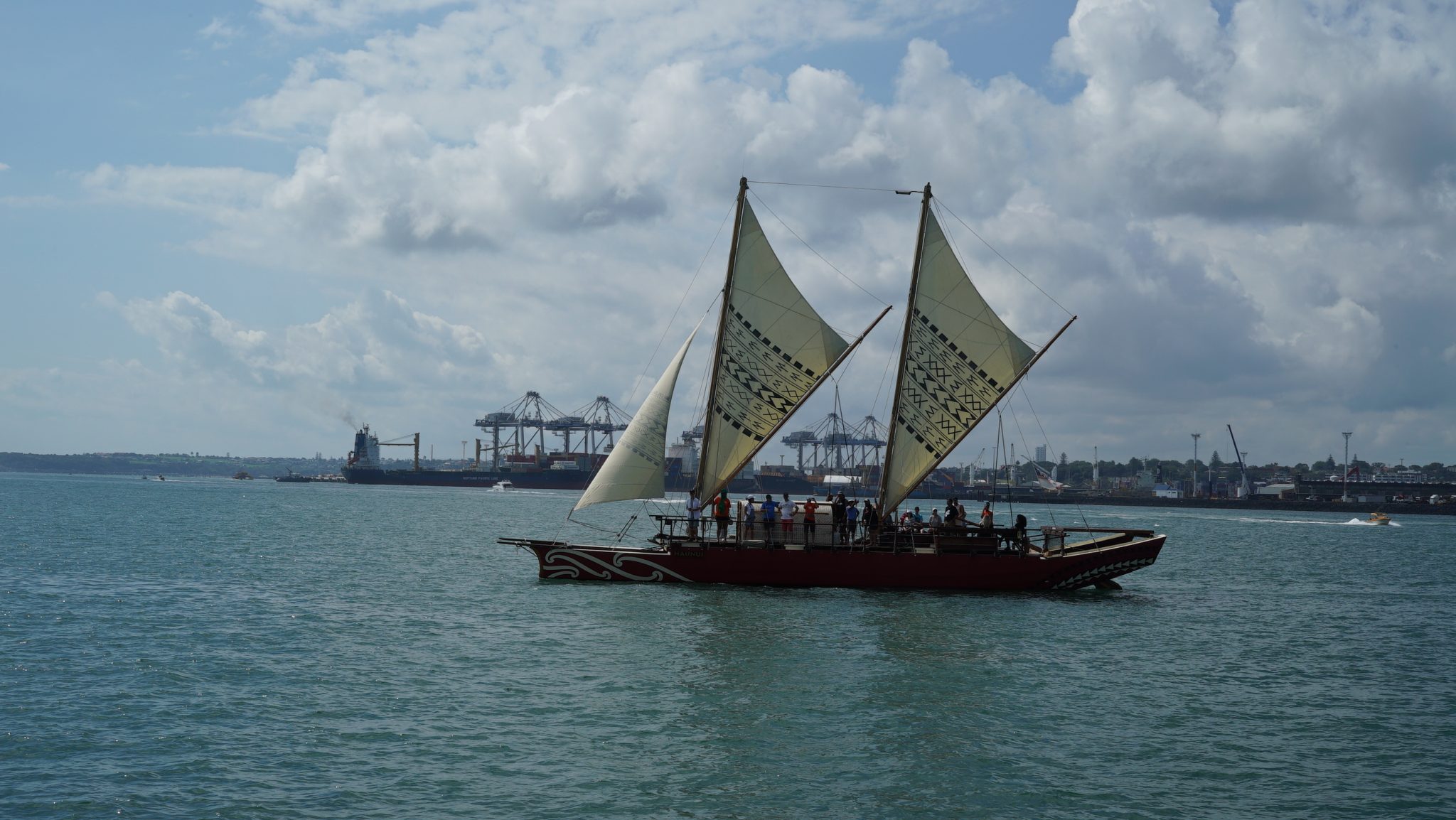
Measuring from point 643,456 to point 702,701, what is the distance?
55.4 ft

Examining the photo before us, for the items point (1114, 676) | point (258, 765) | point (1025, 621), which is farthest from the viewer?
point (1025, 621)

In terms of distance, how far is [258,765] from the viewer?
17.2 metres

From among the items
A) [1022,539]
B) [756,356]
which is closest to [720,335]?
[756,356]

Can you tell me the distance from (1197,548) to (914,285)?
44.3 m

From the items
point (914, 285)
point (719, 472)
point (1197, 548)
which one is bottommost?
point (1197, 548)

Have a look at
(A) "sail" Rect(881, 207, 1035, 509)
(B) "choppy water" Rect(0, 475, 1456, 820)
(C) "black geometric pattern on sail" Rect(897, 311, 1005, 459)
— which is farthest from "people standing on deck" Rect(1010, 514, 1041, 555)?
(C) "black geometric pattern on sail" Rect(897, 311, 1005, 459)

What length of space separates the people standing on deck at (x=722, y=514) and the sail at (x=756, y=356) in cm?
54

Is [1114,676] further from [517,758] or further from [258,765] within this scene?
[258,765]

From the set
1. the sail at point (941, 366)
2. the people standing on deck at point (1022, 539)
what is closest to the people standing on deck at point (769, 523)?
the sail at point (941, 366)

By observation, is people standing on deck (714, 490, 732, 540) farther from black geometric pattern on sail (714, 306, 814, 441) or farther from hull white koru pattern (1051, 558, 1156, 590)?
hull white koru pattern (1051, 558, 1156, 590)

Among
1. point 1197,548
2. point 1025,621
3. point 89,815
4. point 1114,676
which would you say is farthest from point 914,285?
point 1197,548

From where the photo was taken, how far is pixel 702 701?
22266 millimetres

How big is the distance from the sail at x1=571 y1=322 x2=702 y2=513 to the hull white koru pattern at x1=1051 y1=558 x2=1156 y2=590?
550 inches

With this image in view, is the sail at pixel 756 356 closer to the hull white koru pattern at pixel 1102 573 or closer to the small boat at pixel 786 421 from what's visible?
the small boat at pixel 786 421
